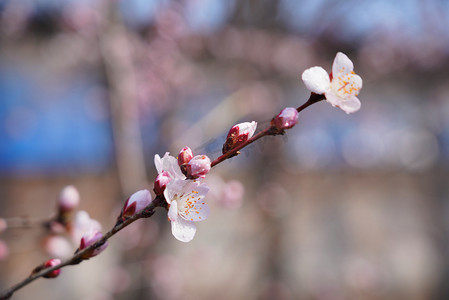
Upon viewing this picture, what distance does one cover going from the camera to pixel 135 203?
56 centimetres

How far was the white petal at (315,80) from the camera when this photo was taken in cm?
56

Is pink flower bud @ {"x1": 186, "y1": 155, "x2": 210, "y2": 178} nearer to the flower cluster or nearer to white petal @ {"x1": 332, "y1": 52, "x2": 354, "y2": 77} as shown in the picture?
the flower cluster

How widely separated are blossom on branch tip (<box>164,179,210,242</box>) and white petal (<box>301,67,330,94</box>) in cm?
22

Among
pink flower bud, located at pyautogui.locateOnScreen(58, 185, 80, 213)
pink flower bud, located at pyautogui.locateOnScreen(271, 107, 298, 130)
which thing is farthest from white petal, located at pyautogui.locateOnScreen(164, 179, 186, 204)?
pink flower bud, located at pyautogui.locateOnScreen(58, 185, 80, 213)

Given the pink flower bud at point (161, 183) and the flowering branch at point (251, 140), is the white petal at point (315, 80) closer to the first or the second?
the flowering branch at point (251, 140)

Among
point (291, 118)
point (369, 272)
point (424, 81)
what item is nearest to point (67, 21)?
point (291, 118)

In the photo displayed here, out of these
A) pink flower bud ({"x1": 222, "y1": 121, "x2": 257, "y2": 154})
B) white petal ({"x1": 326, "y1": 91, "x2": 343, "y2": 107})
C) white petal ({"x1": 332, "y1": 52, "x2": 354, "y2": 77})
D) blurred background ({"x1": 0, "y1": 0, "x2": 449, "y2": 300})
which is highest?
blurred background ({"x1": 0, "y1": 0, "x2": 449, "y2": 300})

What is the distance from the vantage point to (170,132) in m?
2.04

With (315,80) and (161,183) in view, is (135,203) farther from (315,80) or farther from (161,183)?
(315,80)

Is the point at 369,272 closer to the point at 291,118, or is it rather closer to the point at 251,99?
the point at 251,99

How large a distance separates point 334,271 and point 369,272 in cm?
62

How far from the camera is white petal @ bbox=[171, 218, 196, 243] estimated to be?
544mm

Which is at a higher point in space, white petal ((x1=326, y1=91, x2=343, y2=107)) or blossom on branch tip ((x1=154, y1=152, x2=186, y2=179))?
blossom on branch tip ((x1=154, y1=152, x2=186, y2=179))

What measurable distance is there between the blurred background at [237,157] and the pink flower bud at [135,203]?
59 centimetres
